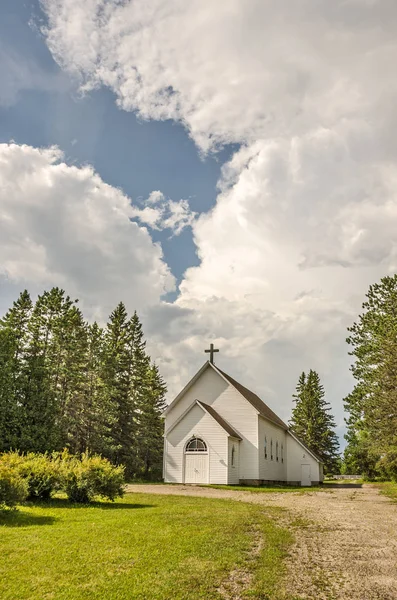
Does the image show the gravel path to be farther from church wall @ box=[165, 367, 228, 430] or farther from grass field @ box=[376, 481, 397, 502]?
church wall @ box=[165, 367, 228, 430]

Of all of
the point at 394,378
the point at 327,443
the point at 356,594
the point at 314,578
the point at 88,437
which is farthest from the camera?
the point at 327,443

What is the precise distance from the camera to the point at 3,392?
31.7 metres

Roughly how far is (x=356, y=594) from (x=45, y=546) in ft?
18.2

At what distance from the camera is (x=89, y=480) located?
1630 cm

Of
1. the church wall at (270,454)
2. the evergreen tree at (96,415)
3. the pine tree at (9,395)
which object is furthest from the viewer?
the evergreen tree at (96,415)

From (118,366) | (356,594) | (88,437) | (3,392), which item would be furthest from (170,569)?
(118,366)

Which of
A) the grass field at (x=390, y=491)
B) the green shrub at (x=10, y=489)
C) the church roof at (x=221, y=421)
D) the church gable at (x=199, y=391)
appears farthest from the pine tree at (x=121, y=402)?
the green shrub at (x=10, y=489)

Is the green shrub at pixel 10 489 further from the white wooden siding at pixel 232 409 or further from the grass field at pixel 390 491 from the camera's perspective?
the white wooden siding at pixel 232 409

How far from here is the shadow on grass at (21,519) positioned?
11.8m

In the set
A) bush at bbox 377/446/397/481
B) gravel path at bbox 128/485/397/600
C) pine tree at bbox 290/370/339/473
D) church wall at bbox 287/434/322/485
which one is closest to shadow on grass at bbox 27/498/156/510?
gravel path at bbox 128/485/397/600

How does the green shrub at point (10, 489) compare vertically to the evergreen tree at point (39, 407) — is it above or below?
below

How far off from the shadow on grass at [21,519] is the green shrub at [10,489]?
26cm

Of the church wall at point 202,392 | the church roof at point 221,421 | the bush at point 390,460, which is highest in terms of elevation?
the church wall at point 202,392

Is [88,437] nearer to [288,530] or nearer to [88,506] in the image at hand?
[88,506]
